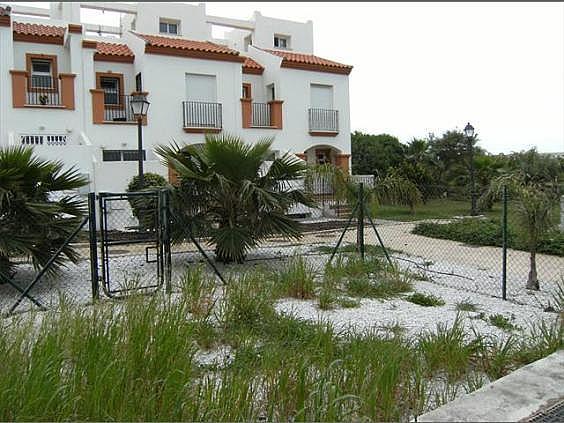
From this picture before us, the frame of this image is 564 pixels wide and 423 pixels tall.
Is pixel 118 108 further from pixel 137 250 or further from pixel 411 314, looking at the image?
pixel 411 314

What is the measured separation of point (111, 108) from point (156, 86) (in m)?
2.19

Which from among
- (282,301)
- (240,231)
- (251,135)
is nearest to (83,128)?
(251,135)

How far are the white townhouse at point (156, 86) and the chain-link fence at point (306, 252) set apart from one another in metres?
5.57

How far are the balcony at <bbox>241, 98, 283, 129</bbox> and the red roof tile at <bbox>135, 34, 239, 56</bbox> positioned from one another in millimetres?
2486

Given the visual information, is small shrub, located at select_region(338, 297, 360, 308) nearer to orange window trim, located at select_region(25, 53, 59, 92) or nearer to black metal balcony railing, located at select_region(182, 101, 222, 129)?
black metal balcony railing, located at select_region(182, 101, 222, 129)

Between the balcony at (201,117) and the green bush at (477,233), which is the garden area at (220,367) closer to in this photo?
the green bush at (477,233)

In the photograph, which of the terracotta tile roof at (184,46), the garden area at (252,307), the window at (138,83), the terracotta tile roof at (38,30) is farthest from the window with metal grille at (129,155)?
the garden area at (252,307)

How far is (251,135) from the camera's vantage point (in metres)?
25.0

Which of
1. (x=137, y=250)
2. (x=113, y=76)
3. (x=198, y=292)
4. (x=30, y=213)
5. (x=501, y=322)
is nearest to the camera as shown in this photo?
(x=198, y=292)

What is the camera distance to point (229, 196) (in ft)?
32.1

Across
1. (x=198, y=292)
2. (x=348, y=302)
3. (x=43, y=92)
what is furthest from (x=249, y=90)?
(x=198, y=292)

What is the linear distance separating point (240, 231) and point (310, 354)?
5824 millimetres

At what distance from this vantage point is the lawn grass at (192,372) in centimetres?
296

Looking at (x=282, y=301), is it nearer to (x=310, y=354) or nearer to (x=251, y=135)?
(x=310, y=354)
